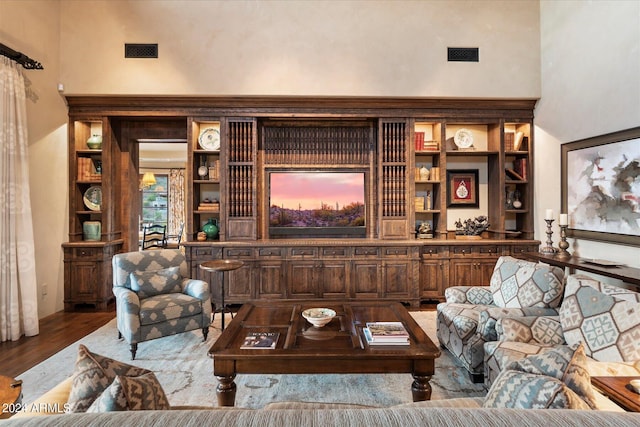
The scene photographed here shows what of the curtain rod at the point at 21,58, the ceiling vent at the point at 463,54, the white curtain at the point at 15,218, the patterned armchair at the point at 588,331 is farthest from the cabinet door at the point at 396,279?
the curtain rod at the point at 21,58

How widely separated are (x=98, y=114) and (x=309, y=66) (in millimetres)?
3125

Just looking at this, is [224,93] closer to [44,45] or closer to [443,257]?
[44,45]

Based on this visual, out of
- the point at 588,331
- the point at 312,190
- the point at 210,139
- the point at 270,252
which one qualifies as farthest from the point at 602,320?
the point at 210,139

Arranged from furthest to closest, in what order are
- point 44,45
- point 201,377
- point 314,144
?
point 314,144, point 44,45, point 201,377

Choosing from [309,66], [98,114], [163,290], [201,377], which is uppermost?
[309,66]

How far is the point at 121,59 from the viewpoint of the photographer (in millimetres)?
4695

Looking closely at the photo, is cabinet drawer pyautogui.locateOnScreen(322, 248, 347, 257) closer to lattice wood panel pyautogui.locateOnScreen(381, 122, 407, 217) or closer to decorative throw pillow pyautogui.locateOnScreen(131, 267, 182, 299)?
lattice wood panel pyautogui.locateOnScreen(381, 122, 407, 217)

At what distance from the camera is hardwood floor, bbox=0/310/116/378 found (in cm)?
309

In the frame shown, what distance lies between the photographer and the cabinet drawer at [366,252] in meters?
4.78

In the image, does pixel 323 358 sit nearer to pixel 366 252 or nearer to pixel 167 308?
pixel 167 308

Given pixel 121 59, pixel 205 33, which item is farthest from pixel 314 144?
pixel 121 59

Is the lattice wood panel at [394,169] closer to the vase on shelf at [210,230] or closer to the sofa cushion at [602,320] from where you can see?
the vase on shelf at [210,230]

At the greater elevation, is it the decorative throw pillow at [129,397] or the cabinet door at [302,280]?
the decorative throw pillow at [129,397]

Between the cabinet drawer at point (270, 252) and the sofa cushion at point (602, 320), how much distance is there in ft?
10.9
